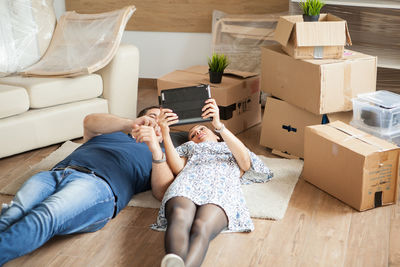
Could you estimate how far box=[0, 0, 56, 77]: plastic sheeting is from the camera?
127 inches

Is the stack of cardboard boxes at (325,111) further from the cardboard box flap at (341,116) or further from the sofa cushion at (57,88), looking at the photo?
the sofa cushion at (57,88)

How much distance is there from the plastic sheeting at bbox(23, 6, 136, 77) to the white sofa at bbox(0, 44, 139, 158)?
0.08 meters

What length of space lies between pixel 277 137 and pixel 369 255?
3.72 ft

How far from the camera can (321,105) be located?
258 centimetres

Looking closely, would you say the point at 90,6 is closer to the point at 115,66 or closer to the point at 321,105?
the point at 115,66

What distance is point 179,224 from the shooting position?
5.86 ft

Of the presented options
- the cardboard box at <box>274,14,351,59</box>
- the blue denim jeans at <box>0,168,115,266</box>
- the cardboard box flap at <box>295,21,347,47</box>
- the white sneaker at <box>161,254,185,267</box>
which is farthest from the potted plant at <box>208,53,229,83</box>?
the white sneaker at <box>161,254,185,267</box>

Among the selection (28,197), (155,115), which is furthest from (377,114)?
(28,197)

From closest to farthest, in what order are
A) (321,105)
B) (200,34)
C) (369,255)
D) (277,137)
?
(369,255)
(321,105)
(277,137)
(200,34)

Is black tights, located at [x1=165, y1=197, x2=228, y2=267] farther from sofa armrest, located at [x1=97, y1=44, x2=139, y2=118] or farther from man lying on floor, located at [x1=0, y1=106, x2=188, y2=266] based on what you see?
sofa armrest, located at [x1=97, y1=44, x2=139, y2=118]

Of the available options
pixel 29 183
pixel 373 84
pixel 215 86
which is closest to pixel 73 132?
pixel 215 86

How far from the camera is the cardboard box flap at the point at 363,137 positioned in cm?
220

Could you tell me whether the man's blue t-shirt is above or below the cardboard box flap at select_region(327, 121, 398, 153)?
below

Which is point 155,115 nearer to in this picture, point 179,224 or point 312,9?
point 179,224
